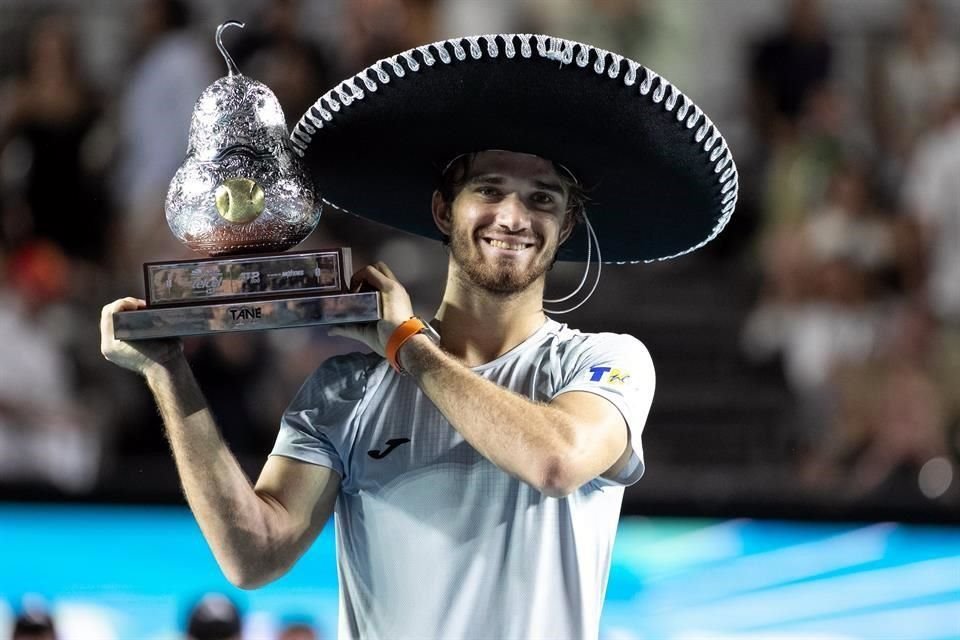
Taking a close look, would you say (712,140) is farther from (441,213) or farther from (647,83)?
(441,213)

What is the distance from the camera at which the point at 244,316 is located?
2.80m

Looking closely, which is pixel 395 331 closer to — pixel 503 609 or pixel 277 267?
pixel 277 267

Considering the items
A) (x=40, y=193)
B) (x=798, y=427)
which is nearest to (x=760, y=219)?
(x=798, y=427)

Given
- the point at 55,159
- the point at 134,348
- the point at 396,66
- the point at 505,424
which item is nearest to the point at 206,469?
the point at 134,348

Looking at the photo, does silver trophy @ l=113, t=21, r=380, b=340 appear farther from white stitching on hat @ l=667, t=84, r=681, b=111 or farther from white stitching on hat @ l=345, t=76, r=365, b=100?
white stitching on hat @ l=667, t=84, r=681, b=111

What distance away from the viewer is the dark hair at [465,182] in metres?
3.12

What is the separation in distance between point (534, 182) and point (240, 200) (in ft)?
1.81

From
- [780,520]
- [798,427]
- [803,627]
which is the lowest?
[803,627]

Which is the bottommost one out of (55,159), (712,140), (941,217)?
(712,140)

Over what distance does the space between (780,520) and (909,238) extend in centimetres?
251

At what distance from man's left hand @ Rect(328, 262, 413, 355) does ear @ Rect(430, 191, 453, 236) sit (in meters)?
0.32

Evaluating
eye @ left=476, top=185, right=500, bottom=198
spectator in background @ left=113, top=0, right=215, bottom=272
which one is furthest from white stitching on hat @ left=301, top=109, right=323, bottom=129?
spectator in background @ left=113, top=0, right=215, bottom=272

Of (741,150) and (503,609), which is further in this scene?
(741,150)

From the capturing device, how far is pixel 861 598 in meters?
4.87
